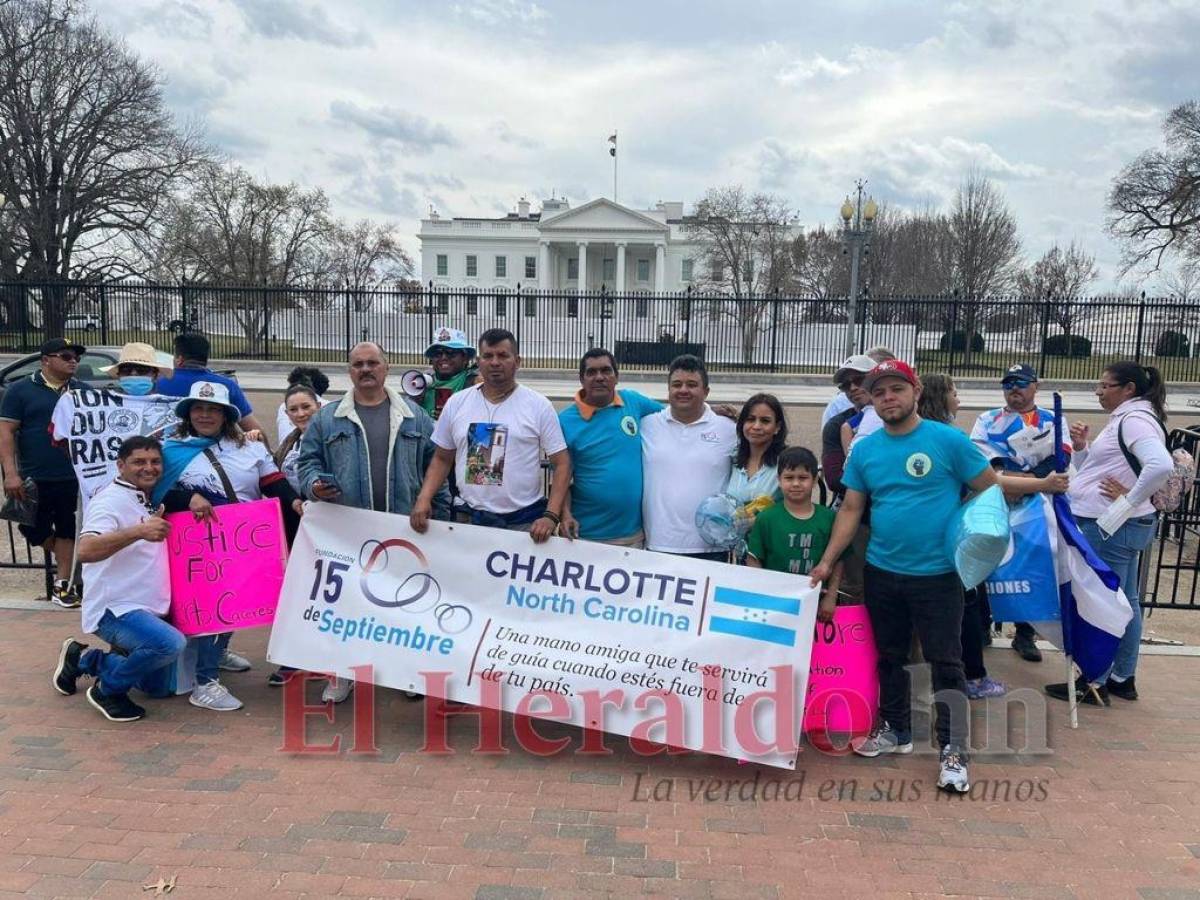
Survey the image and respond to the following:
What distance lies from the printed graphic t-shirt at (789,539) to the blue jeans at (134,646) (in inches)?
115

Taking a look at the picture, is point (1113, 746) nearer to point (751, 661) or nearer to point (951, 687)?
point (951, 687)

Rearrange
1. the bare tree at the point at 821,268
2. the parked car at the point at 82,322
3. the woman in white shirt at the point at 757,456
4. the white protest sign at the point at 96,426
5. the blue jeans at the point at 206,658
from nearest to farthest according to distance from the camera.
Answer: the woman in white shirt at the point at 757,456 < the blue jeans at the point at 206,658 < the white protest sign at the point at 96,426 < the parked car at the point at 82,322 < the bare tree at the point at 821,268

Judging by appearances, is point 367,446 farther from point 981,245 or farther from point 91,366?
point 981,245

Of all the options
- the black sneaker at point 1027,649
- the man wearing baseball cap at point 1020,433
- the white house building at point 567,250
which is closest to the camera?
the man wearing baseball cap at point 1020,433

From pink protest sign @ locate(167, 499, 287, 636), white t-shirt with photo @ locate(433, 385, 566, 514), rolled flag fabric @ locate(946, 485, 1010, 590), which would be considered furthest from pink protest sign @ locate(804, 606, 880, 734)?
pink protest sign @ locate(167, 499, 287, 636)

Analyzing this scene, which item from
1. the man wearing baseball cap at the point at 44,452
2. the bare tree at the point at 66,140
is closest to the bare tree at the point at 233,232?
the bare tree at the point at 66,140

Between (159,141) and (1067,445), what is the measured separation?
34.9 metres

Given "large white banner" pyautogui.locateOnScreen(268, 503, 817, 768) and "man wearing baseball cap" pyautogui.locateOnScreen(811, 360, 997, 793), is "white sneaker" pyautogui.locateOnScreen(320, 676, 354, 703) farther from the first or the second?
"man wearing baseball cap" pyautogui.locateOnScreen(811, 360, 997, 793)

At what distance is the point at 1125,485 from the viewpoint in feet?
14.9

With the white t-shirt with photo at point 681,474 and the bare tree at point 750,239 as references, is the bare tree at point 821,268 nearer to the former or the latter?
the bare tree at point 750,239

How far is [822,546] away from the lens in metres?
3.93

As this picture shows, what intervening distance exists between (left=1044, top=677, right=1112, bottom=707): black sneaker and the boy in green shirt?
1.76 m

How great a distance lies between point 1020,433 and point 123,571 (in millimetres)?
4831

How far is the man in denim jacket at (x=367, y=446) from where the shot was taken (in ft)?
14.4
